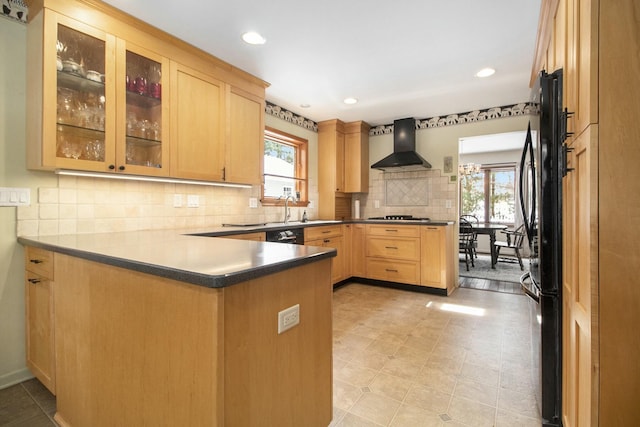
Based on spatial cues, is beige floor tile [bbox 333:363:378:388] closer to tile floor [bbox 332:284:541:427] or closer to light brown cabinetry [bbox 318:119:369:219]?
tile floor [bbox 332:284:541:427]

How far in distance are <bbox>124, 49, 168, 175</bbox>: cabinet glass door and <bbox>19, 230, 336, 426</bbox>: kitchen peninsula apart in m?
0.91

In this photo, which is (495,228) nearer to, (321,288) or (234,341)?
(321,288)

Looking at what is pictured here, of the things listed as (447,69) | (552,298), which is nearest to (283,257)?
(552,298)

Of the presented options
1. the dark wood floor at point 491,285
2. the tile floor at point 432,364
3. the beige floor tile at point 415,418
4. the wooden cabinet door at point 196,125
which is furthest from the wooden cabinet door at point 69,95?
the dark wood floor at point 491,285

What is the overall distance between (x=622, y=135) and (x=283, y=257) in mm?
1087

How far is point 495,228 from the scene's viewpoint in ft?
17.1

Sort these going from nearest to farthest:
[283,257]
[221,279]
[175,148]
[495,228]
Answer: [221,279]
[283,257]
[175,148]
[495,228]

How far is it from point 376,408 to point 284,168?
10.1 ft

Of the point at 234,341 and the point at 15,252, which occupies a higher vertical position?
the point at 15,252

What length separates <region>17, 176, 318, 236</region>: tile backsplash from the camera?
1.91 m

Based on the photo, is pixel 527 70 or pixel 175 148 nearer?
pixel 175 148

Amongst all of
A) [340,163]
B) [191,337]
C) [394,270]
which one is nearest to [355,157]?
[340,163]

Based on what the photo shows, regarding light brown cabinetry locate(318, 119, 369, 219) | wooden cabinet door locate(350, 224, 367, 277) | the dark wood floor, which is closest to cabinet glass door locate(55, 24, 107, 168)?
light brown cabinetry locate(318, 119, 369, 219)

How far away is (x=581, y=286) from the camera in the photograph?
1.03m
